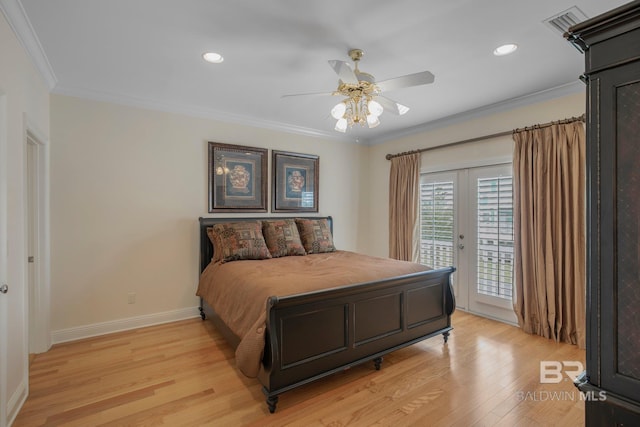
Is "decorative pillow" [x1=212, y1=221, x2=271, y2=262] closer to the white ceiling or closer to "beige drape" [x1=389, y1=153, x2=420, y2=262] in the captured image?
the white ceiling

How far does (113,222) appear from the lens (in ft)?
10.9

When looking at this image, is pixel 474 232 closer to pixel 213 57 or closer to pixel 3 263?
pixel 213 57

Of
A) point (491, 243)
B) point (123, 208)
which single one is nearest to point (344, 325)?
point (491, 243)

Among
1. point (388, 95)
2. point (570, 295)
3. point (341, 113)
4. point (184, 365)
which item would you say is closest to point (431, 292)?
point (570, 295)

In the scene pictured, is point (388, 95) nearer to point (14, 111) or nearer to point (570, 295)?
point (570, 295)

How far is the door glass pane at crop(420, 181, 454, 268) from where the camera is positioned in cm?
413

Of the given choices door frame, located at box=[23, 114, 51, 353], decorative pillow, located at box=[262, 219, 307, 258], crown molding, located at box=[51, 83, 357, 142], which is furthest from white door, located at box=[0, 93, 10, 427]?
decorative pillow, located at box=[262, 219, 307, 258]

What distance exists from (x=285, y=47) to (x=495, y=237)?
316 centimetres

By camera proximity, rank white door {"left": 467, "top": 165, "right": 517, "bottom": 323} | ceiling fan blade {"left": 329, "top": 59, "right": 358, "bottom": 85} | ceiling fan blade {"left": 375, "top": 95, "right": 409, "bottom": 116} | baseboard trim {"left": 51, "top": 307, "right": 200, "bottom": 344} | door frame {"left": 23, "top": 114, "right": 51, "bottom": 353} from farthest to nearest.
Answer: white door {"left": 467, "top": 165, "right": 517, "bottom": 323}, baseboard trim {"left": 51, "top": 307, "right": 200, "bottom": 344}, door frame {"left": 23, "top": 114, "right": 51, "bottom": 353}, ceiling fan blade {"left": 375, "top": 95, "right": 409, "bottom": 116}, ceiling fan blade {"left": 329, "top": 59, "right": 358, "bottom": 85}

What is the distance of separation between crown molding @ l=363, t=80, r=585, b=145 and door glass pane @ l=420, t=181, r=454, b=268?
0.84 m

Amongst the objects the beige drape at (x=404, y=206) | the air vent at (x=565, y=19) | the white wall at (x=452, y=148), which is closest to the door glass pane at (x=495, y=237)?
the white wall at (x=452, y=148)

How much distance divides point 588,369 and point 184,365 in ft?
9.03

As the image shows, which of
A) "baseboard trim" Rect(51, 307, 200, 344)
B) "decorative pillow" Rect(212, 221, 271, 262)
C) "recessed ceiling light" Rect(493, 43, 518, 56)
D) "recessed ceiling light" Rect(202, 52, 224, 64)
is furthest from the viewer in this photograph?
"decorative pillow" Rect(212, 221, 271, 262)

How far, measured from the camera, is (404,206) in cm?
462
